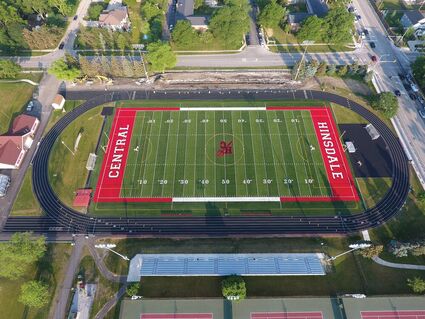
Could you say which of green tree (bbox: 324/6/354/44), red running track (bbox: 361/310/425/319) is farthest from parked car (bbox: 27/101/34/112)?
red running track (bbox: 361/310/425/319)

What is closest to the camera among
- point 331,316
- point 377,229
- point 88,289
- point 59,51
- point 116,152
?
point 331,316

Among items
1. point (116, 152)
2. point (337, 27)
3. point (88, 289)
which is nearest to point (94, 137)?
point (116, 152)

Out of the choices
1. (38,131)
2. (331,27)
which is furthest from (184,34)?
(38,131)

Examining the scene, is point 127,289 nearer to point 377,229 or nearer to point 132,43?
point 377,229

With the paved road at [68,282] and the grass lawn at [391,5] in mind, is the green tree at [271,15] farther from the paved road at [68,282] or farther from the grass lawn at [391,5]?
the paved road at [68,282]

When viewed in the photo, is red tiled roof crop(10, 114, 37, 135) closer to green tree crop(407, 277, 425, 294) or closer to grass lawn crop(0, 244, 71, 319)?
grass lawn crop(0, 244, 71, 319)

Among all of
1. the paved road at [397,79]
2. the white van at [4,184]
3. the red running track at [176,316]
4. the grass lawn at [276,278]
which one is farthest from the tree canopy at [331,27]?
the white van at [4,184]

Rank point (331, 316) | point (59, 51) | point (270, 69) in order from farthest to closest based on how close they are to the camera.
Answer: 1. point (59, 51)
2. point (270, 69)
3. point (331, 316)
